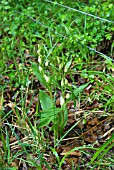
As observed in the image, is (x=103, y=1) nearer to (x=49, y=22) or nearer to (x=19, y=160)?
(x=49, y=22)

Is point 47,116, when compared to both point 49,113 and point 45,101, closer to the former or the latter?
point 49,113

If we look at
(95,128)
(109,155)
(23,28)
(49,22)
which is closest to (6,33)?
(23,28)

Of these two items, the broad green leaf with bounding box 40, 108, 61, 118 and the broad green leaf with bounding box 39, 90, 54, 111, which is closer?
the broad green leaf with bounding box 40, 108, 61, 118

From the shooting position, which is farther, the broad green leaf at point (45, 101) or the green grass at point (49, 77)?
the broad green leaf at point (45, 101)

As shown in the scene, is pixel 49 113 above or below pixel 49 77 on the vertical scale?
below

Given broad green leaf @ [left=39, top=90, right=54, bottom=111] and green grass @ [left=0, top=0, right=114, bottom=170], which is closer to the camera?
green grass @ [left=0, top=0, right=114, bottom=170]

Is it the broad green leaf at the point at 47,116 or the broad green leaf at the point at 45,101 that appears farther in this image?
the broad green leaf at the point at 45,101

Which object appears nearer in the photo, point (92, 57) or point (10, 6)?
point (92, 57)

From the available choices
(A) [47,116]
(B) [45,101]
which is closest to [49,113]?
(A) [47,116]
